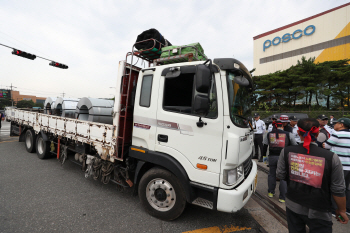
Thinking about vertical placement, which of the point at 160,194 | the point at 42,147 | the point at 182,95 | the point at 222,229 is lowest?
the point at 222,229

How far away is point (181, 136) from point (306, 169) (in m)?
1.44

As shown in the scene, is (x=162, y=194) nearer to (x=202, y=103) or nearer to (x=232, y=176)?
(x=232, y=176)

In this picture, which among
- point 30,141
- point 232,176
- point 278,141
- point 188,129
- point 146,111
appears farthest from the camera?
point 30,141

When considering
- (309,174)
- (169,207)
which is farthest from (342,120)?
(169,207)

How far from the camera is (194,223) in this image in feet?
8.36

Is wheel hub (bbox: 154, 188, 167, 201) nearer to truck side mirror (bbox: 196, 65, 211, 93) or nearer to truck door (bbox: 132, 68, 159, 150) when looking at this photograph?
truck door (bbox: 132, 68, 159, 150)

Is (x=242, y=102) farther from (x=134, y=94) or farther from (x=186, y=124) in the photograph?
(x=134, y=94)

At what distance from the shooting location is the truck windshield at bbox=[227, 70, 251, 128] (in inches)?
84.6

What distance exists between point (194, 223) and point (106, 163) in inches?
76.8

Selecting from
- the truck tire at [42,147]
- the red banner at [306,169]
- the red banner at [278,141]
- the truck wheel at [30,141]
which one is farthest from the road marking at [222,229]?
the truck wheel at [30,141]

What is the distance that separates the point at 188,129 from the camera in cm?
230

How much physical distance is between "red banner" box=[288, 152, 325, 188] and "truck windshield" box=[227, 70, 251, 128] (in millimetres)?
727

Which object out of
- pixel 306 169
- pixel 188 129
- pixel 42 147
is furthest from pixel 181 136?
pixel 42 147

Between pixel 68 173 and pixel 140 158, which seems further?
pixel 68 173
